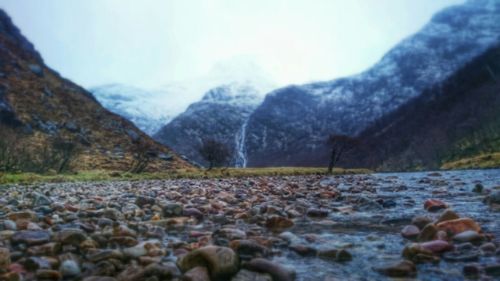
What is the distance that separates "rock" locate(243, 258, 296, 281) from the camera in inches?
178

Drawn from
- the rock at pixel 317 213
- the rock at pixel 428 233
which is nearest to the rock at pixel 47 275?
the rock at pixel 428 233

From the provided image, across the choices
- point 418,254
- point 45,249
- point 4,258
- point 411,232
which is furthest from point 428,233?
A: point 4,258

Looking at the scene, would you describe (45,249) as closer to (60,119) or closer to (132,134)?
(60,119)

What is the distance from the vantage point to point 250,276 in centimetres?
460

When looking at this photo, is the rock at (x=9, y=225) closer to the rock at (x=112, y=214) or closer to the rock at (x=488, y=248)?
the rock at (x=112, y=214)

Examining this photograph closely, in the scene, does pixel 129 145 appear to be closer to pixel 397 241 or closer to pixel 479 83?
pixel 397 241

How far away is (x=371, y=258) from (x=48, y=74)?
317 ft

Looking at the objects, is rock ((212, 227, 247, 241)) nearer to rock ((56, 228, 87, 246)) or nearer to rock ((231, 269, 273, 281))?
rock ((231, 269, 273, 281))

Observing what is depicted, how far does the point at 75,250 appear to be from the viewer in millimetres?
5535

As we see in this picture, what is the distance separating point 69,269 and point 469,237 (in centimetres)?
530

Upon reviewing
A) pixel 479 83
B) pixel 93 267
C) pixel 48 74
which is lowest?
pixel 93 267

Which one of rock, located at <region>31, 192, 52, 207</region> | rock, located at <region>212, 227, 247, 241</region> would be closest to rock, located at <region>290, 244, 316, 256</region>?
rock, located at <region>212, 227, 247, 241</region>

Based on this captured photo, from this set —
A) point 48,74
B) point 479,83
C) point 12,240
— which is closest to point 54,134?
point 48,74

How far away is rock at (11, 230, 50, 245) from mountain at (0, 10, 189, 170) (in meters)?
49.6
